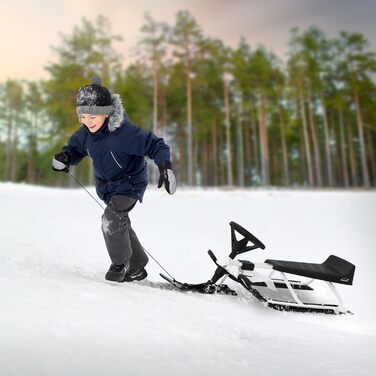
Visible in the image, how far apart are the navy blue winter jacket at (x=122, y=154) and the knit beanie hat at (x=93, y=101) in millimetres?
143

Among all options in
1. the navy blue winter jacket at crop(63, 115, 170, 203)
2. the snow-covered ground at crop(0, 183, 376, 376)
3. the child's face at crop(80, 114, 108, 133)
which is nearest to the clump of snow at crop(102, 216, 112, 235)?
the navy blue winter jacket at crop(63, 115, 170, 203)

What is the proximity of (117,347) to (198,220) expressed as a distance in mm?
7513

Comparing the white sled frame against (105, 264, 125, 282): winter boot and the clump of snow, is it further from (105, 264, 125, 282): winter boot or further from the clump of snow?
the clump of snow

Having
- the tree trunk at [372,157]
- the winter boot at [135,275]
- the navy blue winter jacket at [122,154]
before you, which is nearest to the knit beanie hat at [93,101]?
the navy blue winter jacket at [122,154]

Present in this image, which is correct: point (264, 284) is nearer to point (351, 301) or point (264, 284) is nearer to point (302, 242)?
point (351, 301)

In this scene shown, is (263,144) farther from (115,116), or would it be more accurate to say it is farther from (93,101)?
(93,101)

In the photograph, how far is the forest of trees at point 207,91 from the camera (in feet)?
82.4

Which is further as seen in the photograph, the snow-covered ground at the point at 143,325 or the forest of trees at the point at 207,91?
the forest of trees at the point at 207,91

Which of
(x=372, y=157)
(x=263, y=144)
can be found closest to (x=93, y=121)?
(x=263, y=144)

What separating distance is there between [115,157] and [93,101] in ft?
1.83

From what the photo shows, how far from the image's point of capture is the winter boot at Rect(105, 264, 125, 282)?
3.62 metres

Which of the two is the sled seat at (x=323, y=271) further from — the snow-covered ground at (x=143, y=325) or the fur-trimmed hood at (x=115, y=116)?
the fur-trimmed hood at (x=115, y=116)

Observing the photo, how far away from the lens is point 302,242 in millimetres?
7852

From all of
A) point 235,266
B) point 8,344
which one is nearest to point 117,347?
point 8,344
